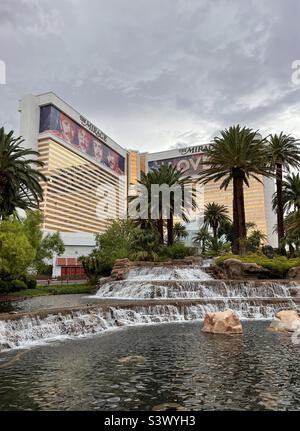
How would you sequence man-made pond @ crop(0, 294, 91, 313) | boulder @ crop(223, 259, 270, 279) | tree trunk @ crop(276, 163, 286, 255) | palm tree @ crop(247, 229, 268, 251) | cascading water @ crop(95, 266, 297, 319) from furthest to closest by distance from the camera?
palm tree @ crop(247, 229, 268, 251) < tree trunk @ crop(276, 163, 286, 255) < boulder @ crop(223, 259, 270, 279) < man-made pond @ crop(0, 294, 91, 313) < cascading water @ crop(95, 266, 297, 319)

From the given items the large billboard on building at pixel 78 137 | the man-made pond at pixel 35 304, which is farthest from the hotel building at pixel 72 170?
the man-made pond at pixel 35 304

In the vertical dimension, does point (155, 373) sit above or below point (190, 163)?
below

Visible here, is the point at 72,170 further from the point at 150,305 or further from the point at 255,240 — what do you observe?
the point at 150,305

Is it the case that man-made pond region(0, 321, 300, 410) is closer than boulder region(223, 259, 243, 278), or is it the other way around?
man-made pond region(0, 321, 300, 410)

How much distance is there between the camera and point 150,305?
19.8 metres

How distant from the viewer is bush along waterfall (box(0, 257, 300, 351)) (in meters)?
15.4

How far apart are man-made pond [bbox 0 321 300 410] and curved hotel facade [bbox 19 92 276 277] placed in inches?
2952

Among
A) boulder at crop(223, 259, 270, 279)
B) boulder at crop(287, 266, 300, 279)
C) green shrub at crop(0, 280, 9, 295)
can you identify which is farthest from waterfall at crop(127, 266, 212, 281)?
green shrub at crop(0, 280, 9, 295)

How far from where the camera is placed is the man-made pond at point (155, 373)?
7.25 metres

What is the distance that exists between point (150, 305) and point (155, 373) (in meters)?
10.6

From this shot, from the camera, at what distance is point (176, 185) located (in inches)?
1938

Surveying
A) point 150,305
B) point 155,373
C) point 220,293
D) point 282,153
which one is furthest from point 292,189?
point 155,373

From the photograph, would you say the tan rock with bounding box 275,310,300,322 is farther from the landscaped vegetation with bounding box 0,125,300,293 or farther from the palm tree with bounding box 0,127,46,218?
the palm tree with bounding box 0,127,46,218
